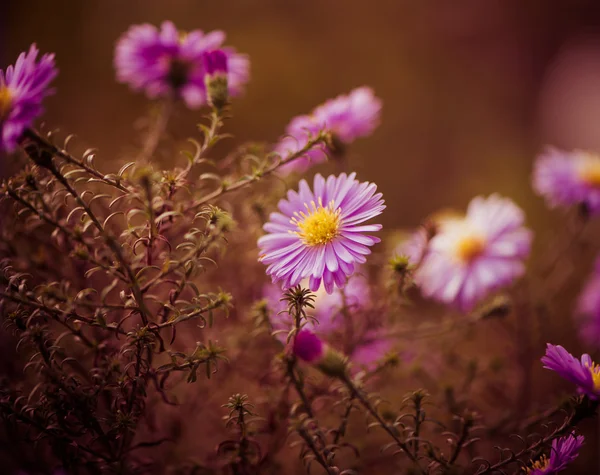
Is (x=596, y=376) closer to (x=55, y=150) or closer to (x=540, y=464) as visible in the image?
(x=540, y=464)

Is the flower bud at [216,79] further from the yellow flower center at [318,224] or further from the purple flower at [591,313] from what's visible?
the purple flower at [591,313]

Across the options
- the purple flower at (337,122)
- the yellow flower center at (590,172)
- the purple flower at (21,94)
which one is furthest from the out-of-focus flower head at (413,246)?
the purple flower at (21,94)

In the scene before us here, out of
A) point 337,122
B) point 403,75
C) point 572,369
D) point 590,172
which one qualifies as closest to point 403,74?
point 403,75

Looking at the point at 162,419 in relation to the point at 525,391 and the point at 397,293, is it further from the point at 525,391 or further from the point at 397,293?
the point at 525,391

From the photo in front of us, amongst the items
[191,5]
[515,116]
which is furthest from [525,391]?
[191,5]

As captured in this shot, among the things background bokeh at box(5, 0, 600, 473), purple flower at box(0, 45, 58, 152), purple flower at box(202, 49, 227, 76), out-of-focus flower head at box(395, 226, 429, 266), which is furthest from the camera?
background bokeh at box(5, 0, 600, 473)

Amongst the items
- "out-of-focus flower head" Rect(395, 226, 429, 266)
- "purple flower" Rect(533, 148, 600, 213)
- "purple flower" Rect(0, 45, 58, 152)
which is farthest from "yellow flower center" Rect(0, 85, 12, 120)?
"purple flower" Rect(533, 148, 600, 213)

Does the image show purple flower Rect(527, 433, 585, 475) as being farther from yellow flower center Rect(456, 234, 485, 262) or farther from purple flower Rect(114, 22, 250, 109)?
purple flower Rect(114, 22, 250, 109)
